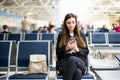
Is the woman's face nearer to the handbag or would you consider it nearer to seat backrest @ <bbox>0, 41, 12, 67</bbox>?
the handbag

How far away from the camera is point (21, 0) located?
1157 inches

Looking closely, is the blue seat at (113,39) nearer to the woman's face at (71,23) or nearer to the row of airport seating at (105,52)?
the row of airport seating at (105,52)

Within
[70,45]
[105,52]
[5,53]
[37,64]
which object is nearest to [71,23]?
[70,45]

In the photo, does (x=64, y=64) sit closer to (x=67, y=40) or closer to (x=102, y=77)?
(x=67, y=40)

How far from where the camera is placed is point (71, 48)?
4617mm

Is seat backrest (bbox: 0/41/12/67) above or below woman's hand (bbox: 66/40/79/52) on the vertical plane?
below

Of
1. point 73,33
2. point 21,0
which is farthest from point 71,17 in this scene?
point 21,0

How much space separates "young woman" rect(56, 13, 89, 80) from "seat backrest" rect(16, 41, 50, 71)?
92cm

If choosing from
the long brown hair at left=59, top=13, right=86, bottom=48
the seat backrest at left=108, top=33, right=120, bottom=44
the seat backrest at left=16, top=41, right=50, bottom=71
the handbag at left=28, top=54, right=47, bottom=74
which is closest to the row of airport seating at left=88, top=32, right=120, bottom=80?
the seat backrest at left=108, top=33, right=120, bottom=44

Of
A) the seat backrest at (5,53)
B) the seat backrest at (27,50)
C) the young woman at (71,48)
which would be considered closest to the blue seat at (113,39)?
the seat backrest at (27,50)

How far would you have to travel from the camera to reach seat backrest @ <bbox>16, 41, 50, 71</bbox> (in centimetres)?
560

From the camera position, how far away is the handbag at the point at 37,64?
537 centimetres

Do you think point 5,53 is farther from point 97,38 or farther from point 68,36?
point 97,38

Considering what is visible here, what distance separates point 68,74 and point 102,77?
2.11 meters
